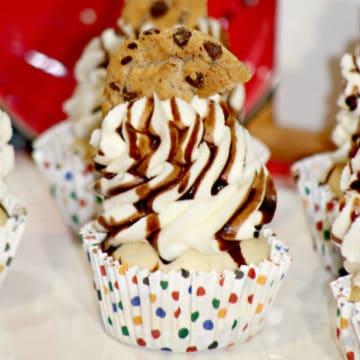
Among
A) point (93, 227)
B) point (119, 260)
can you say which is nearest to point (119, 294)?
point (119, 260)

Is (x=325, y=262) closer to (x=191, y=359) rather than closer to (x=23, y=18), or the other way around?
(x=191, y=359)

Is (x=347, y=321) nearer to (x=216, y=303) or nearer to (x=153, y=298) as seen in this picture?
(x=216, y=303)

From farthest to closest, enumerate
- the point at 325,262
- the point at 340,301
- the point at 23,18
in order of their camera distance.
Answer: the point at 23,18 < the point at 325,262 < the point at 340,301

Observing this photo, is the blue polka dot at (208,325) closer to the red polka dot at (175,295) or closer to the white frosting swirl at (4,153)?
the red polka dot at (175,295)

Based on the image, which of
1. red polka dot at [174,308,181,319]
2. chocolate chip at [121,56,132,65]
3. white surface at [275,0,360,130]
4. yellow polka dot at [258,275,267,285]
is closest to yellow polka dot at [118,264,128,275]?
red polka dot at [174,308,181,319]

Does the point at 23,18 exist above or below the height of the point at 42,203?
above

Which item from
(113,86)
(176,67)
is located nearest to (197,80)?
(176,67)
